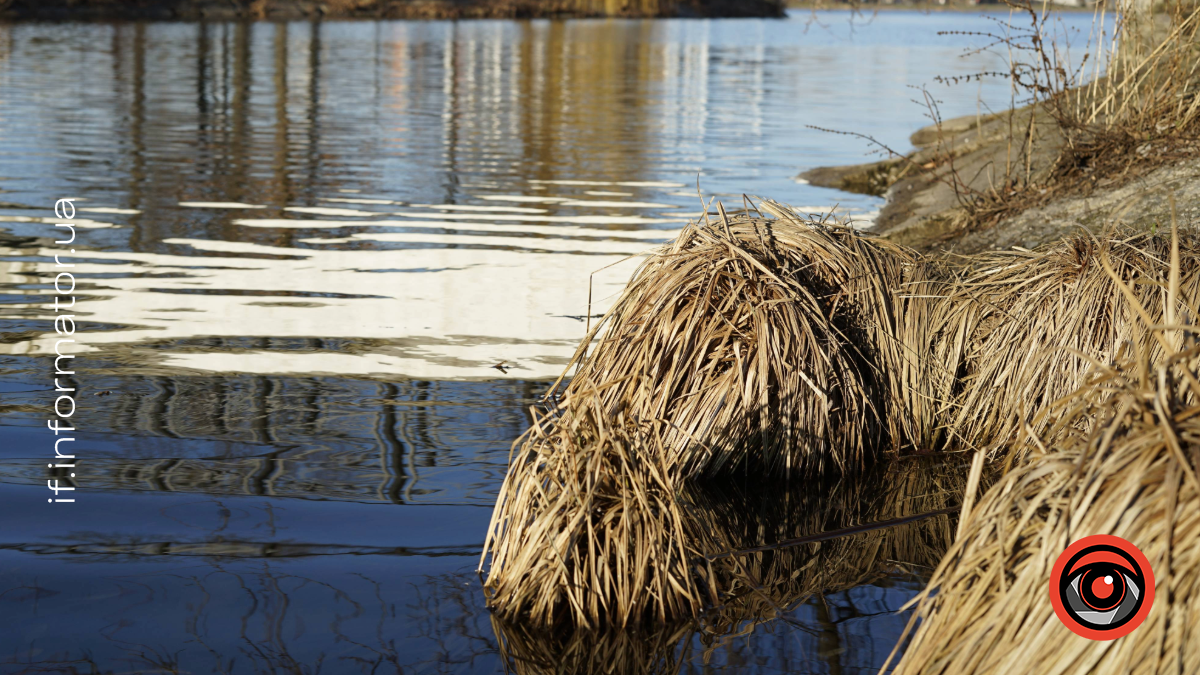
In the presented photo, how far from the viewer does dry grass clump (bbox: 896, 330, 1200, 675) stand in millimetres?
2023

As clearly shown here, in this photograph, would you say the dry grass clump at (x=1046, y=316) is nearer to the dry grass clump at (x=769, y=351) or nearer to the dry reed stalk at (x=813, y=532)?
the dry grass clump at (x=769, y=351)

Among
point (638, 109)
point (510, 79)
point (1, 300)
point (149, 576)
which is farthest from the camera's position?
point (510, 79)

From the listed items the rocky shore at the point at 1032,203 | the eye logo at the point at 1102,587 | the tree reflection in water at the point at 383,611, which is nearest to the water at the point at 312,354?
the tree reflection in water at the point at 383,611

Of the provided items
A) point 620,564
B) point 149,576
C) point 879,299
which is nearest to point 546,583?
point 620,564

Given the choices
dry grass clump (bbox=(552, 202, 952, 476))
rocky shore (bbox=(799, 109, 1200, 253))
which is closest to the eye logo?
dry grass clump (bbox=(552, 202, 952, 476))

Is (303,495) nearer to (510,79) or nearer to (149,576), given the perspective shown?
(149,576)

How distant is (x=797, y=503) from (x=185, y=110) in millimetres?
15902

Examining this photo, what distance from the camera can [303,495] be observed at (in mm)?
4277

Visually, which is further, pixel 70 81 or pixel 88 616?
pixel 70 81

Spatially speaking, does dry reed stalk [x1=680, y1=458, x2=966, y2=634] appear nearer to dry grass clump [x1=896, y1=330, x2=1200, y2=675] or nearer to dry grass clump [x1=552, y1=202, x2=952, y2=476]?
dry grass clump [x1=552, y1=202, x2=952, y2=476]

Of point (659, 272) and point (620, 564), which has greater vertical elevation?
point (659, 272)

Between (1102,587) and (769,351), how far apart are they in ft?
7.30

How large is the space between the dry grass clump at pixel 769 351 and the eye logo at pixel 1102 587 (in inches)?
79.0

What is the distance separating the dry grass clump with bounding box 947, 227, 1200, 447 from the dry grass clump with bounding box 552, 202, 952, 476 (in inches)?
7.7
